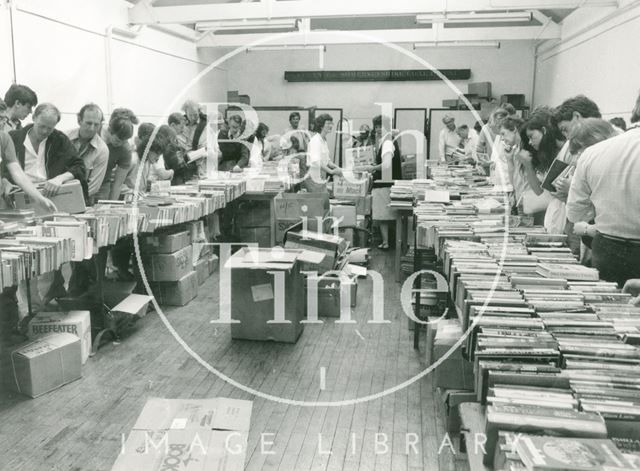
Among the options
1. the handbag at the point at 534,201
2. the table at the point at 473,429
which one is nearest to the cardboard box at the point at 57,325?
the table at the point at 473,429

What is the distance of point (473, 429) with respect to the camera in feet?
5.39

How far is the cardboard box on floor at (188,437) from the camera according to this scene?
2.32 meters

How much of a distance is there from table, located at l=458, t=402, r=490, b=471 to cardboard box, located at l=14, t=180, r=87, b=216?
10.3ft

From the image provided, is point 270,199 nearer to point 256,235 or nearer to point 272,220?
point 272,220

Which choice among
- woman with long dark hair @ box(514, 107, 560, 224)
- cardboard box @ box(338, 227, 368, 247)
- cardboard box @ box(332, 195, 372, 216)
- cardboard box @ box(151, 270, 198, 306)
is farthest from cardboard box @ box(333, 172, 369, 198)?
woman with long dark hair @ box(514, 107, 560, 224)

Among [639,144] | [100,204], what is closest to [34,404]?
[100,204]

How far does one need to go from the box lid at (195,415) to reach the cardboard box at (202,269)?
2661 millimetres

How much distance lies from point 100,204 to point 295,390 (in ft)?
6.88

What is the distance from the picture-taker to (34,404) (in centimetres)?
310

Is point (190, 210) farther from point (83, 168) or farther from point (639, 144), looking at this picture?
point (639, 144)

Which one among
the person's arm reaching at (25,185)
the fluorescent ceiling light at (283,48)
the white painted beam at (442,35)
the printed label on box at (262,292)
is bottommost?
the printed label on box at (262,292)

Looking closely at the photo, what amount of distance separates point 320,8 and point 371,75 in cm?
548

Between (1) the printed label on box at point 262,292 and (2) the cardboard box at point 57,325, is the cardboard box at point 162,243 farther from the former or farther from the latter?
(2) the cardboard box at point 57,325

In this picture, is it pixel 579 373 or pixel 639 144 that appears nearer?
pixel 579 373
